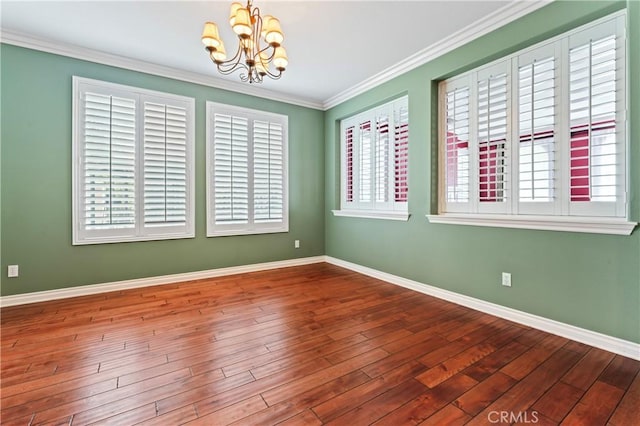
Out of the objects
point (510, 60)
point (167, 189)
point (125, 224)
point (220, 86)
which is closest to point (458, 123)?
point (510, 60)

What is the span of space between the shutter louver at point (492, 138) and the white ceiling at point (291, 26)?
56 cm

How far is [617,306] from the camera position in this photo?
2.10m

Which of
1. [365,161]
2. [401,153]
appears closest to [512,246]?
[401,153]

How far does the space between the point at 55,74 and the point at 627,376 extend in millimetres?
5598

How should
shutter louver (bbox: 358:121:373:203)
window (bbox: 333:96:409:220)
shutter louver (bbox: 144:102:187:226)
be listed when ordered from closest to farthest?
shutter louver (bbox: 144:102:187:226)
window (bbox: 333:96:409:220)
shutter louver (bbox: 358:121:373:203)

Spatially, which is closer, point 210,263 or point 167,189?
point 167,189

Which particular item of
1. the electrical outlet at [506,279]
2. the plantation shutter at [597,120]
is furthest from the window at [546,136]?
the electrical outlet at [506,279]

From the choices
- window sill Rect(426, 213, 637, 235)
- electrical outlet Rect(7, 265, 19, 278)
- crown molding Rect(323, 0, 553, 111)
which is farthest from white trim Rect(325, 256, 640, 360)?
electrical outlet Rect(7, 265, 19, 278)

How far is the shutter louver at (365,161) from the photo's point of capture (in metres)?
4.42

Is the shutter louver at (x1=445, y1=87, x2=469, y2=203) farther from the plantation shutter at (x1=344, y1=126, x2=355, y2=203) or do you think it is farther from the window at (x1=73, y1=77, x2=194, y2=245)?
the window at (x1=73, y1=77, x2=194, y2=245)

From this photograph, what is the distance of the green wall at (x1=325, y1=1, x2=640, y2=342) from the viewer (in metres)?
2.07

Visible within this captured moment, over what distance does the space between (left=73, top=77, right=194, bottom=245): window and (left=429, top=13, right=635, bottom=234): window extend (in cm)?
330

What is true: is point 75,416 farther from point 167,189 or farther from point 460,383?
point 167,189

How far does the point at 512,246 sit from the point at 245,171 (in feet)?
11.4
